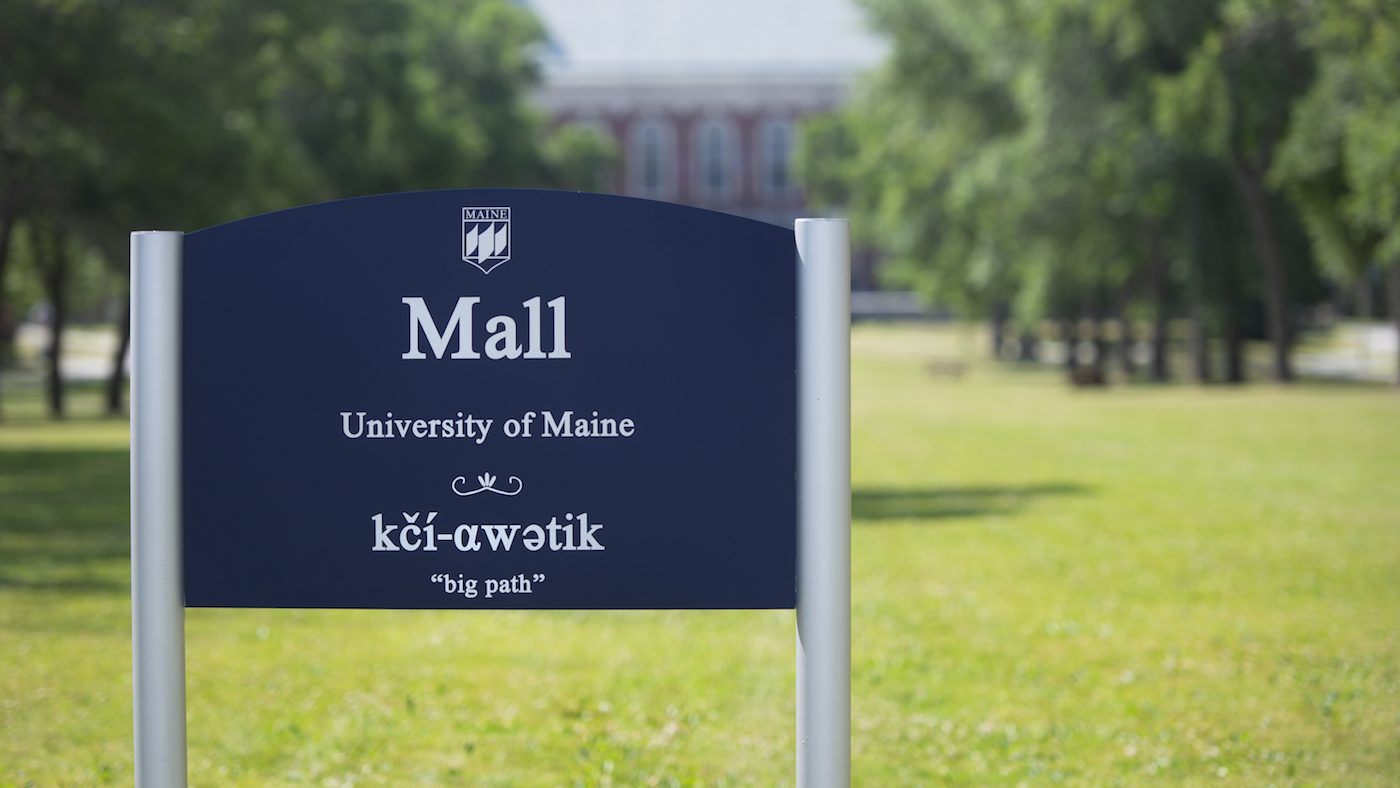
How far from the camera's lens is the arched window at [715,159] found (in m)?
118

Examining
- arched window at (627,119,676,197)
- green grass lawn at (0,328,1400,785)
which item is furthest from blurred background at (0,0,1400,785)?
arched window at (627,119,676,197)

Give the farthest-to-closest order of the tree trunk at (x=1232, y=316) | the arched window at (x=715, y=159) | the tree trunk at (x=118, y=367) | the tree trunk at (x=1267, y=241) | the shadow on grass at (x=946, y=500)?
1. the arched window at (x=715, y=159)
2. the tree trunk at (x=1232, y=316)
3. the tree trunk at (x=1267, y=241)
4. the tree trunk at (x=118, y=367)
5. the shadow on grass at (x=946, y=500)

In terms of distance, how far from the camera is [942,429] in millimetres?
31656

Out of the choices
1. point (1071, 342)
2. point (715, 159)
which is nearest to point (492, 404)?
point (1071, 342)

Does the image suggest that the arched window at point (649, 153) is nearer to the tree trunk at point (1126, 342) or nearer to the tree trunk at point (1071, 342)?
the tree trunk at point (1071, 342)

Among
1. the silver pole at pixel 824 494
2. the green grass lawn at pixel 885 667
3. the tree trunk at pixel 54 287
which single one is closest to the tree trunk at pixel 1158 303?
the tree trunk at pixel 54 287

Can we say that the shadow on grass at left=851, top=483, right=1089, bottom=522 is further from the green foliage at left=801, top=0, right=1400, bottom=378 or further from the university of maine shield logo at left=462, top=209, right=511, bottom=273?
the university of maine shield logo at left=462, top=209, right=511, bottom=273

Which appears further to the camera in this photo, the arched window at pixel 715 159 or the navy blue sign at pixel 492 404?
the arched window at pixel 715 159

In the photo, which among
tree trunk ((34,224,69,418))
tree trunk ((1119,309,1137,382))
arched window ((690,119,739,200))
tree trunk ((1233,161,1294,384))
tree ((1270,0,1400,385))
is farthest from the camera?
arched window ((690,119,739,200))

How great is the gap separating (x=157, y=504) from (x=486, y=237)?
1069 mm

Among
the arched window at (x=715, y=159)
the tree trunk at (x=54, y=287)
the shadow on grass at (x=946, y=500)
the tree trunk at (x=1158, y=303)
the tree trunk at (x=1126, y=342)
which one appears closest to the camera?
the shadow on grass at (x=946, y=500)

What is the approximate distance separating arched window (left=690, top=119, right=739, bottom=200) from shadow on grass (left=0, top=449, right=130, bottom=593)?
9250cm

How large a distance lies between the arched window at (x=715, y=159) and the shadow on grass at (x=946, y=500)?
97.6 meters

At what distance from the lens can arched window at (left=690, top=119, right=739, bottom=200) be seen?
118 meters
